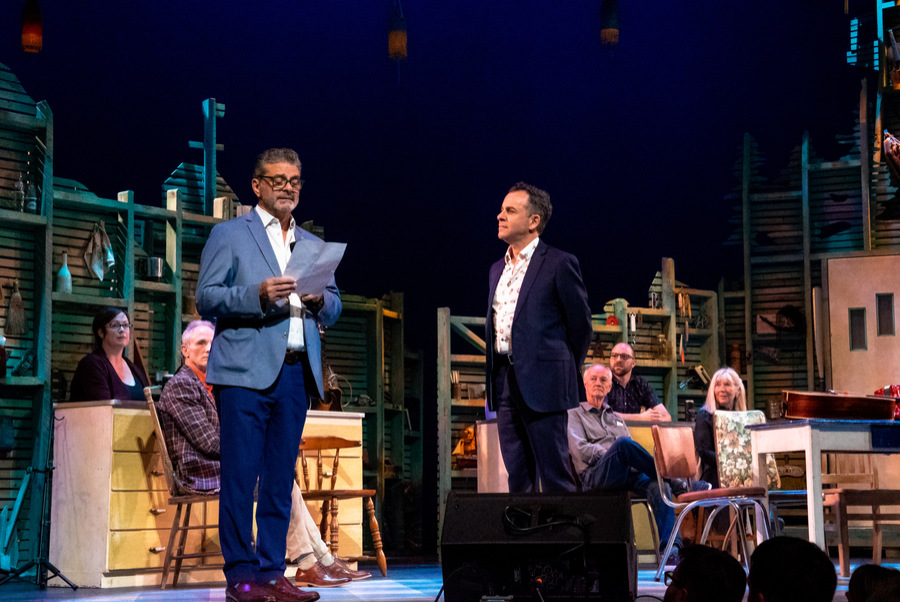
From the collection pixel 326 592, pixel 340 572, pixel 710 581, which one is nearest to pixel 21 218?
pixel 340 572

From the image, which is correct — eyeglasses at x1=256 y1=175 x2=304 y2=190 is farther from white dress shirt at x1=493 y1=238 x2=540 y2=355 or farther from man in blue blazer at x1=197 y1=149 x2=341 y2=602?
white dress shirt at x1=493 y1=238 x2=540 y2=355

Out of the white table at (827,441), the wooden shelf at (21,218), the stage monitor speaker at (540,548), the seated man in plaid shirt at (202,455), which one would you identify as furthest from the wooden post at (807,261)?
the stage monitor speaker at (540,548)

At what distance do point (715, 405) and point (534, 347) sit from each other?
2901 millimetres

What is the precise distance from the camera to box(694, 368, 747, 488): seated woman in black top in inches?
258

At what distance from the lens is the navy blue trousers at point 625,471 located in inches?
236

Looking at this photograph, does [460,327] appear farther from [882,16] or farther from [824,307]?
[882,16]

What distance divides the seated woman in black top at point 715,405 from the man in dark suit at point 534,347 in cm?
251

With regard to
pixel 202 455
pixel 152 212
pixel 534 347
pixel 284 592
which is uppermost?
pixel 152 212

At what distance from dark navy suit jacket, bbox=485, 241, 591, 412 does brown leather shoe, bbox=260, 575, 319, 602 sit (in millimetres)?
1087

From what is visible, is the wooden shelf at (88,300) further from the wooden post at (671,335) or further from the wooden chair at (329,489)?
the wooden post at (671,335)

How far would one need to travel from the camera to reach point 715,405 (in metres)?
6.62

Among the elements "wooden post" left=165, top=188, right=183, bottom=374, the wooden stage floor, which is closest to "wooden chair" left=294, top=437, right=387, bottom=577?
the wooden stage floor

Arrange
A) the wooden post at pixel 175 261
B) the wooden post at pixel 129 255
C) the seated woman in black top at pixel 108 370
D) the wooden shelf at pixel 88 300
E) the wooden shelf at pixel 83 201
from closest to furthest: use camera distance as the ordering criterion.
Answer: the seated woman in black top at pixel 108 370 → the wooden shelf at pixel 88 300 → the wooden shelf at pixel 83 201 → the wooden post at pixel 129 255 → the wooden post at pixel 175 261

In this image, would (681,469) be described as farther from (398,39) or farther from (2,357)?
(2,357)
